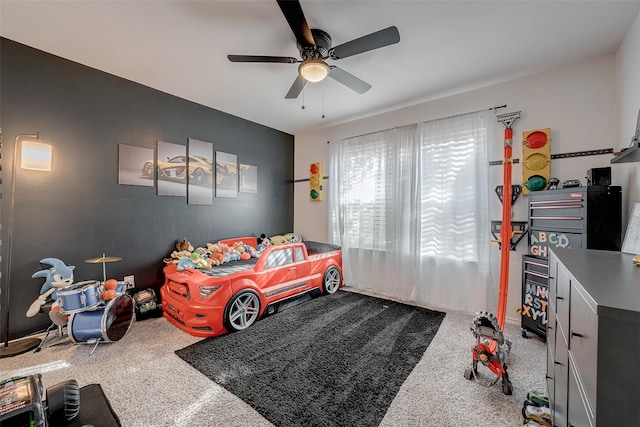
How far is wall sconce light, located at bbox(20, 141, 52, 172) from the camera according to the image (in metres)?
2.22

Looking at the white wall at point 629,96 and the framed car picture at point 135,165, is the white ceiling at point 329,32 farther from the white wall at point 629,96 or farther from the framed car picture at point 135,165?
the framed car picture at point 135,165

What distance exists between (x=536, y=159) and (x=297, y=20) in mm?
2778

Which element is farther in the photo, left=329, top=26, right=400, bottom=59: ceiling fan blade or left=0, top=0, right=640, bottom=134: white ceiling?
left=0, top=0, right=640, bottom=134: white ceiling

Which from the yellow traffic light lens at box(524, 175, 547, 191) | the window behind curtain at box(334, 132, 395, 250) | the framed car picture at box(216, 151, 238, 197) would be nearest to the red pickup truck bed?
the window behind curtain at box(334, 132, 395, 250)

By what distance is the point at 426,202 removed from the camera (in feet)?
10.9

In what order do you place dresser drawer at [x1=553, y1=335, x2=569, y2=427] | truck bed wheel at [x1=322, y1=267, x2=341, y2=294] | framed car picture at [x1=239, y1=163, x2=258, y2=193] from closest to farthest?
dresser drawer at [x1=553, y1=335, x2=569, y2=427] → truck bed wheel at [x1=322, y1=267, x2=341, y2=294] → framed car picture at [x1=239, y1=163, x2=258, y2=193]

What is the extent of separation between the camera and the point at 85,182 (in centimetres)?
268

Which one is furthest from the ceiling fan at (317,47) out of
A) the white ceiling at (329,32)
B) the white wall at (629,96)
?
the white wall at (629,96)

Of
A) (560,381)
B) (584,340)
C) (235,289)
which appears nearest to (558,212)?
(560,381)

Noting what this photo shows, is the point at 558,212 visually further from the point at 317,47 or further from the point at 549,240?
the point at 317,47

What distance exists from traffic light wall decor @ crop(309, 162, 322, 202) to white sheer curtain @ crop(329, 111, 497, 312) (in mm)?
373

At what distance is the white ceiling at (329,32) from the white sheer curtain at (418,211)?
71cm

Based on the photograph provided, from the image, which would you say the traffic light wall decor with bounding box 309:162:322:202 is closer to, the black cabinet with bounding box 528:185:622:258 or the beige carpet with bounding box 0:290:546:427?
the beige carpet with bounding box 0:290:546:427

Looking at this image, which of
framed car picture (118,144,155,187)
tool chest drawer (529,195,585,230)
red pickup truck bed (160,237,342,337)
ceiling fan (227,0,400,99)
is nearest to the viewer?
ceiling fan (227,0,400,99)
